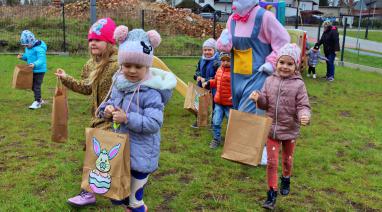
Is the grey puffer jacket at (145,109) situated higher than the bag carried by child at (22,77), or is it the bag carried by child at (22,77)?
the grey puffer jacket at (145,109)

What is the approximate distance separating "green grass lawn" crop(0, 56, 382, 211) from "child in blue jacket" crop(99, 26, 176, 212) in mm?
1129

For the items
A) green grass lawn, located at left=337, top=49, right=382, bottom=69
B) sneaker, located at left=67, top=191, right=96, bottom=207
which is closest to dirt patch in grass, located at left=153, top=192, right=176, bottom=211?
sneaker, located at left=67, top=191, right=96, bottom=207

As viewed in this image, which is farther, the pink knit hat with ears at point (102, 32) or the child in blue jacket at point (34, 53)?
the child in blue jacket at point (34, 53)

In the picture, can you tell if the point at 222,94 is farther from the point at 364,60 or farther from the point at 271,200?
the point at 364,60

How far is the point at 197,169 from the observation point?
16.5 feet

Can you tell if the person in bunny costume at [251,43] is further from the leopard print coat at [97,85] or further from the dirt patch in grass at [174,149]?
the dirt patch in grass at [174,149]

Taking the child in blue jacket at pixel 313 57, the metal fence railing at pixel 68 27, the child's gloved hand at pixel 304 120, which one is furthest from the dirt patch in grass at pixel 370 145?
the metal fence railing at pixel 68 27

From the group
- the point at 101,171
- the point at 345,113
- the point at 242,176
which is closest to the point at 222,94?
the point at 242,176

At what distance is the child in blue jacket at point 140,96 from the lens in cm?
286

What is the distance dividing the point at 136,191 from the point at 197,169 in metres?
1.98

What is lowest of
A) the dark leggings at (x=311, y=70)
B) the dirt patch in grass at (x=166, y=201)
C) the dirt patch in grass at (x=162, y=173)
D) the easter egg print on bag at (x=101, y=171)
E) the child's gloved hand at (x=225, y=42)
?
the dirt patch in grass at (x=166, y=201)

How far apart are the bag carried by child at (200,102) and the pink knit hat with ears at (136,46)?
3354mm

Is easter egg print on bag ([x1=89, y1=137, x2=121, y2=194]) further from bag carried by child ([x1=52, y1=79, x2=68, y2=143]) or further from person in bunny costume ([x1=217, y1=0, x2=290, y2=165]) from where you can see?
person in bunny costume ([x1=217, y1=0, x2=290, y2=165])

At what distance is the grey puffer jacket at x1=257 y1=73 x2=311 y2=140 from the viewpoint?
12.4 feet
